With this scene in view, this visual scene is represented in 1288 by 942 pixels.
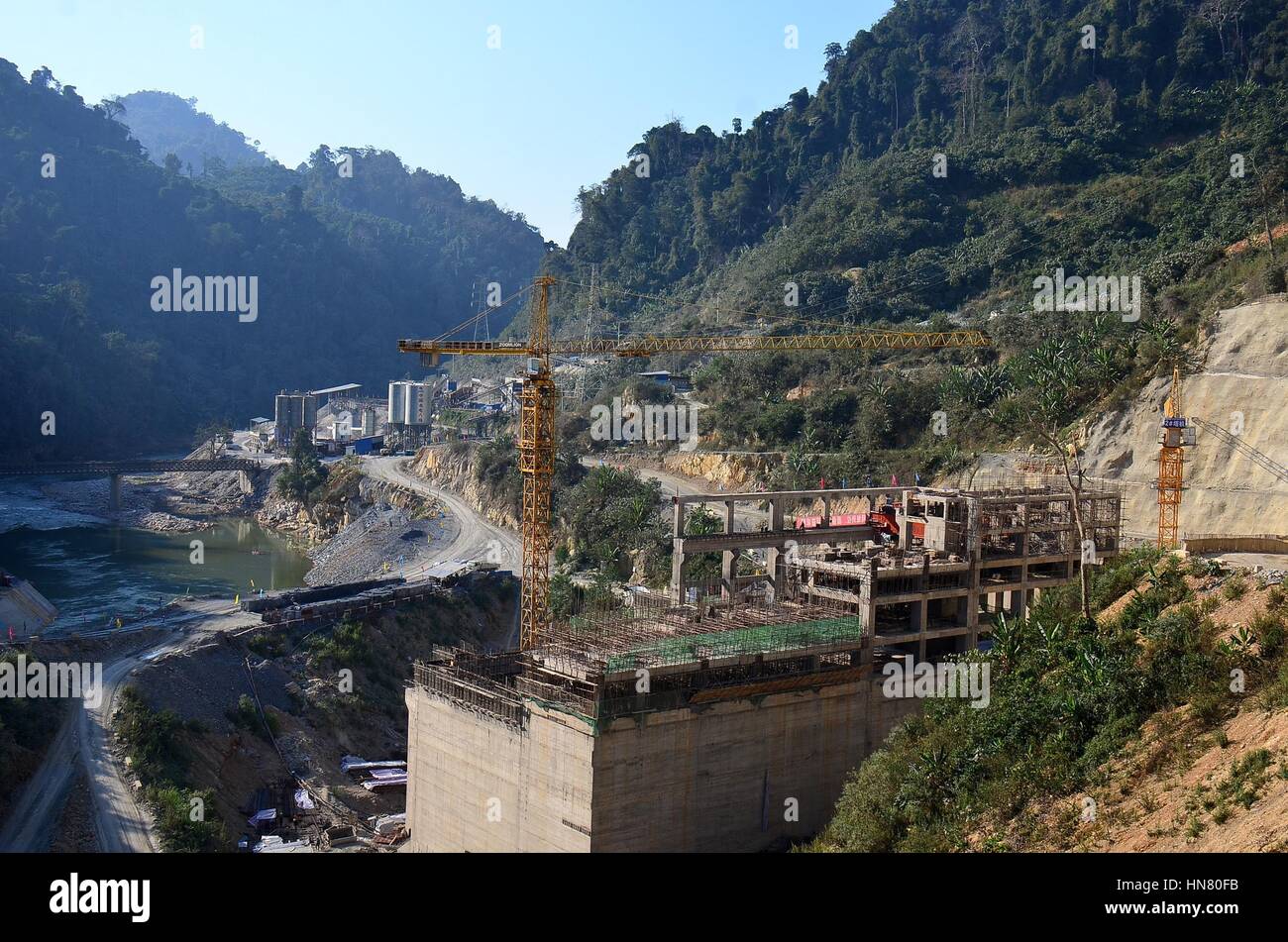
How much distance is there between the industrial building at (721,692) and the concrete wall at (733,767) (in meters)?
0.04

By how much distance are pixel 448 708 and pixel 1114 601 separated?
51.3ft

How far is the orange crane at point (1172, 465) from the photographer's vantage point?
3706cm

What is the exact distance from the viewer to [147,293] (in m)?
128

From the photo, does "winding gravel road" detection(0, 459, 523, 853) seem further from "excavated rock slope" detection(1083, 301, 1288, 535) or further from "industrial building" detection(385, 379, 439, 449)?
"industrial building" detection(385, 379, 439, 449)

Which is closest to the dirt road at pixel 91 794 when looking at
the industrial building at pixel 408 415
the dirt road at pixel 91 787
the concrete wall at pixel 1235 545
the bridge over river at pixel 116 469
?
the dirt road at pixel 91 787

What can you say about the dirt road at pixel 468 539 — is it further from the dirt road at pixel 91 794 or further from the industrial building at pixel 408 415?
the dirt road at pixel 91 794

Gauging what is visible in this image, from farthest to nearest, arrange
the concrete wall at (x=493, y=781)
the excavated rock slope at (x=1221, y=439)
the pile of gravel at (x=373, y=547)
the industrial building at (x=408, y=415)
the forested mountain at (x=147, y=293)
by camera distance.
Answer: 1. the forested mountain at (x=147, y=293)
2. the industrial building at (x=408, y=415)
3. the pile of gravel at (x=373, y=547)
4. the excavated rock slope at (x=1221, y=439)
5. the concrete wall at (x=493, y=781)

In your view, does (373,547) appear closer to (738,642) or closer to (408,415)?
(408,415)

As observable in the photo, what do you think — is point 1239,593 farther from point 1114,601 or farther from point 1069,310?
point 1069,310

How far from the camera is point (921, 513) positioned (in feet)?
120

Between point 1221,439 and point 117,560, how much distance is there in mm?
56416

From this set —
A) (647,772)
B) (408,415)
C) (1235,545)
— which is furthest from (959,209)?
(647,772)

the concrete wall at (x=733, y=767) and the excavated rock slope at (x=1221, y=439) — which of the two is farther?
the excavated rock slope at (x=1221, y=439)
